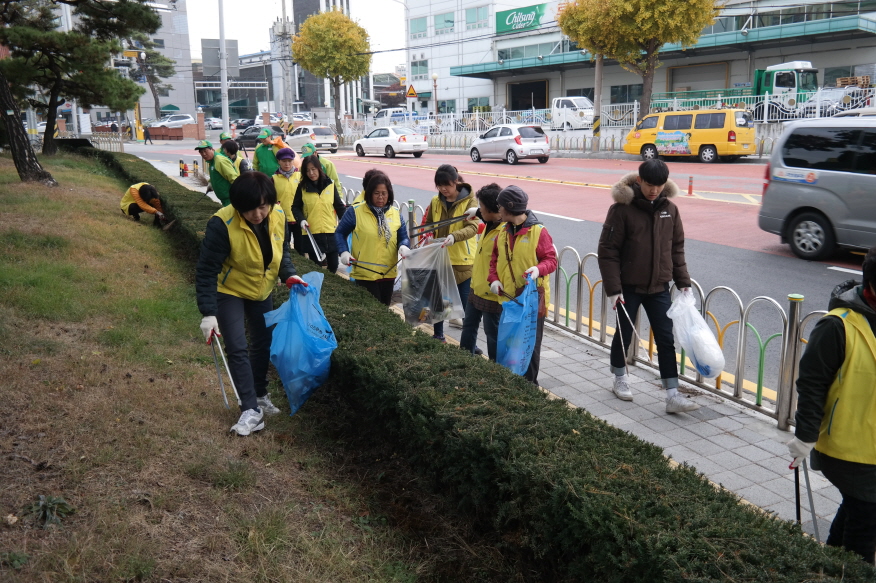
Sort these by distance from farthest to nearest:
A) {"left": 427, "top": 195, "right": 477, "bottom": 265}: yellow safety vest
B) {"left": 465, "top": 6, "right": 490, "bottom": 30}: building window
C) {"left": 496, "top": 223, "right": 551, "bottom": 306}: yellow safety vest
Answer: {"left": 465, "top": 6, "right": 490, "bottom": 30}: building window, {"left": 427, "top": 195, "right": 477, "bottom": 265}: yellow safety vest, {"left": 496, "top": 223, "right": 551, "bottom": 306}: yellow safety vest

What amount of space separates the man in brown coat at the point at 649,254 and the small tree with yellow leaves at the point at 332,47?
43.2 m

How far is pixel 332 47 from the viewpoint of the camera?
4547 centimetres

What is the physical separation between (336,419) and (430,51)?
2088 inches

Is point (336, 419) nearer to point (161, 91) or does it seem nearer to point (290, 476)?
point (290, 476)

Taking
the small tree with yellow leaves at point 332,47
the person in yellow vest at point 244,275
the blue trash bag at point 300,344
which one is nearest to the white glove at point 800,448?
the blue trash bag at point 300,344

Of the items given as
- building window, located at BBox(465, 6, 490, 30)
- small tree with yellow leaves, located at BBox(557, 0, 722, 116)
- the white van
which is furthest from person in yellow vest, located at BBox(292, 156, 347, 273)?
building window, located at BBox(465, 6, 490, 30)

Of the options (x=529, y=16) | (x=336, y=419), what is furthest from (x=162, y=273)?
(x=529, y=16)

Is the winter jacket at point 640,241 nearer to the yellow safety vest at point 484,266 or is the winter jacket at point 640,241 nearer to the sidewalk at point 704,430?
the yellow safety vest at point 484,266

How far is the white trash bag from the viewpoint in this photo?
15.9 feet

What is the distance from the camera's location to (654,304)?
518cm

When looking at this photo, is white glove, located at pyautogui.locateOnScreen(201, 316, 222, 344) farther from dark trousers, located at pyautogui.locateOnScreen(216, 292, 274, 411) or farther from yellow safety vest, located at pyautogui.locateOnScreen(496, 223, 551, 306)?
yellow safety vest, located at pyautogui.locateOnScreen(496, 223, 551, 306)

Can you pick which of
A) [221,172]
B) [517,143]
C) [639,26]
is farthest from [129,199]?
[639,26]

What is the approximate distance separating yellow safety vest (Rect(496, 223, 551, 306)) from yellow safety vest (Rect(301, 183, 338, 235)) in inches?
119

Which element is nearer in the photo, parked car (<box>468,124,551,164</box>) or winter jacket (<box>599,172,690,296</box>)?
winter jacket (<box>599,172,690,296</box>)
